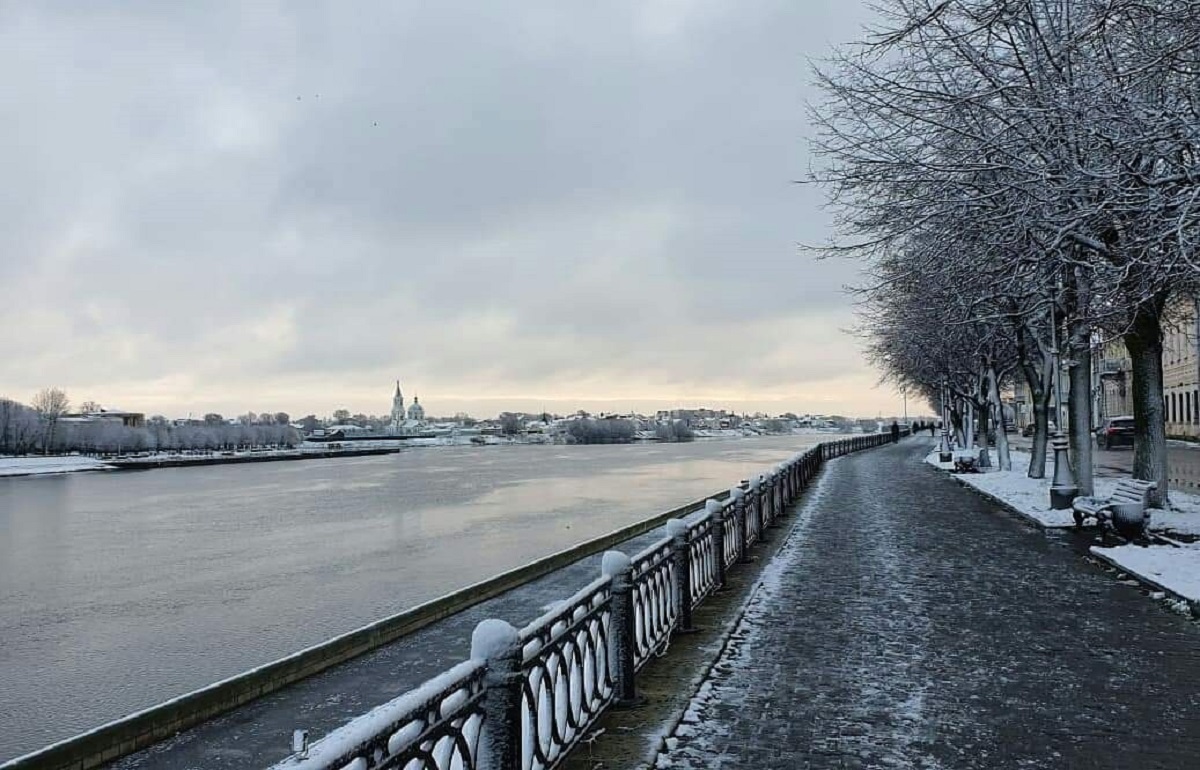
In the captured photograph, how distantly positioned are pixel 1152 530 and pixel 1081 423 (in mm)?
3980

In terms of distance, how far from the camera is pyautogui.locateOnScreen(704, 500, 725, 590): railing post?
10.3m

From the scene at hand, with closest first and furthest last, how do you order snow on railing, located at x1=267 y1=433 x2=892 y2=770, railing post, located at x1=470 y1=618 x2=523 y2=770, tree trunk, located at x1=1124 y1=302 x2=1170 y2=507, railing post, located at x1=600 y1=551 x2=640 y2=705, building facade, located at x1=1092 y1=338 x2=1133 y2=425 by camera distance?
snow on railing, located at x1=267 y1=433 x2=892 y2=770 → railing post, located at x1=470 y1=618 x2=523 y2=770 → railing post, located at x1=600 y1=551 x2=640 y2=705 → tree trunk, located at x1=1124 y1=302 x2=1170 y2=507 → building facade, located at x1=1092 y1=338 x2=1133 y2=425

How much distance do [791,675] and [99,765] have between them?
6173 millimetres

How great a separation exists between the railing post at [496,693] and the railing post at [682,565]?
422cm

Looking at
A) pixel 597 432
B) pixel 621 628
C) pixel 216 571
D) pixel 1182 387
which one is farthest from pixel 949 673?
pixel 597 432

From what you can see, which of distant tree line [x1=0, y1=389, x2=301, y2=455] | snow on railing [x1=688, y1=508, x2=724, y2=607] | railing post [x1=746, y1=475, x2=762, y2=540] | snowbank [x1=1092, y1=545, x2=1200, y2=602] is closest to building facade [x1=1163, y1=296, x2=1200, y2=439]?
snowbank [x1=1092, y1=545, x2=1200, y2=602]

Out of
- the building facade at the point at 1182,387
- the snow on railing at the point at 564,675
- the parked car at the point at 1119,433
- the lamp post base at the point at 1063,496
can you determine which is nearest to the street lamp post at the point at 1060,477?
the lamp post base at the point at 1063,496

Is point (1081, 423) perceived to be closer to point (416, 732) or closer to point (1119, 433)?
point (416, 732)

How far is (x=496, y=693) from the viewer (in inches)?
160

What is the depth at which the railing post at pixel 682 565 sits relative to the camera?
326 inches

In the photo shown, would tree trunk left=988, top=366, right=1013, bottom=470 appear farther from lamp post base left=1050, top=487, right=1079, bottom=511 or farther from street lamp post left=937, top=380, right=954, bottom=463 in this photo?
lamp post base left=1050, top=487, right=1079, bottom=511

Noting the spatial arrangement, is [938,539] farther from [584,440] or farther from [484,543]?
[584,440]

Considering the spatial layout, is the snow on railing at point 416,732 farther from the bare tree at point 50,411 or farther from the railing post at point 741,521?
the bare tree at point 50,411

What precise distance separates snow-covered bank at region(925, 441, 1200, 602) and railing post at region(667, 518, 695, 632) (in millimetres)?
5135
